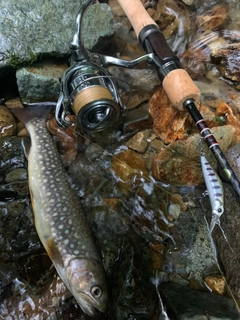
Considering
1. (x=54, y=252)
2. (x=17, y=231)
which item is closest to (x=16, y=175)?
(x=17, y=231)

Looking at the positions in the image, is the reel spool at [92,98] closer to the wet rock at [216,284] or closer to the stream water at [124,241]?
the stream water at [124,241]

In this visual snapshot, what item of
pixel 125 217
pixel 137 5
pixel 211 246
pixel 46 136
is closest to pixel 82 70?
pixel 46 136

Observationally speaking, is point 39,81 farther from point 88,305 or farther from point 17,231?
point 88,305

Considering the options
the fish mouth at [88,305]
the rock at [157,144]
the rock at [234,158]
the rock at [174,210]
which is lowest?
the rock at [174,210]

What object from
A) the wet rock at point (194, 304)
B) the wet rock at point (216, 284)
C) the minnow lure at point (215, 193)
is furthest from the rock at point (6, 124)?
the wet rock at point (216, 284)

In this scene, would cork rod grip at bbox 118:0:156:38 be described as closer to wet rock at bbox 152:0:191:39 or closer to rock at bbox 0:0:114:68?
rock at bbox 0:0:114:68

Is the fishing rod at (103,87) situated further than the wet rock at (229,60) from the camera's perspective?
No
